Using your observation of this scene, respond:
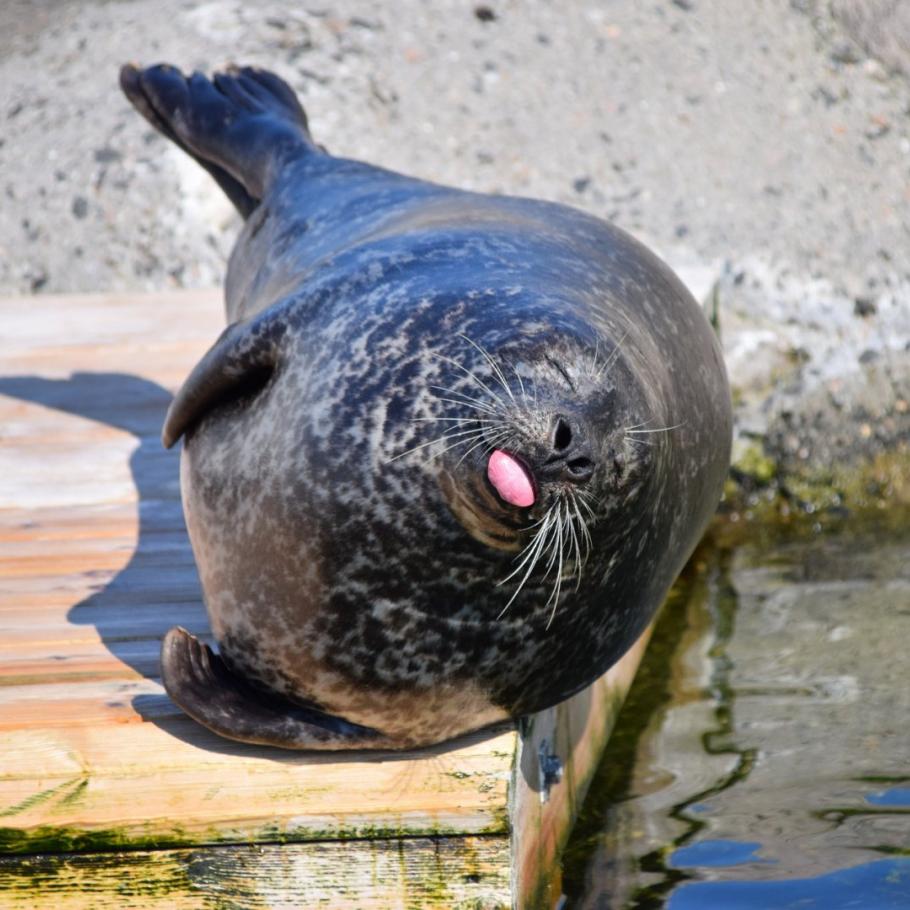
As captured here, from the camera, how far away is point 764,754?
354cm

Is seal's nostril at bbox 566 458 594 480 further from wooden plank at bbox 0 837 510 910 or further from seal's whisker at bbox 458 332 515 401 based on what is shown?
wooden plank at bbox 0 837 510 910

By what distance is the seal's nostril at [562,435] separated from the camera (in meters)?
2.05

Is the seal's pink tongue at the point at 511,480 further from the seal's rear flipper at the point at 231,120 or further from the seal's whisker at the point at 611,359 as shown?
the seal's rear flipper at the point at 231,120

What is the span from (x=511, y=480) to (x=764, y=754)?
1761mm

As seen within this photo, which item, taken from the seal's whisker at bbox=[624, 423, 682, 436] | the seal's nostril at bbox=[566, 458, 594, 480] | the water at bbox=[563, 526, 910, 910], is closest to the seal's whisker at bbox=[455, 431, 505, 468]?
the seal's nostril at bbox=[566, 458, 594, 480]

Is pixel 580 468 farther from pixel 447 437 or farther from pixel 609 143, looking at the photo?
pixel 609 143

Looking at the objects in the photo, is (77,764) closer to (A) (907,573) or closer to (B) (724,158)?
(A) (907,573)

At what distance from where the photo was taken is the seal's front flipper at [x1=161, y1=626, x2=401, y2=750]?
2.42m

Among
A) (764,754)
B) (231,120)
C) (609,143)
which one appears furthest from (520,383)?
(609,143)

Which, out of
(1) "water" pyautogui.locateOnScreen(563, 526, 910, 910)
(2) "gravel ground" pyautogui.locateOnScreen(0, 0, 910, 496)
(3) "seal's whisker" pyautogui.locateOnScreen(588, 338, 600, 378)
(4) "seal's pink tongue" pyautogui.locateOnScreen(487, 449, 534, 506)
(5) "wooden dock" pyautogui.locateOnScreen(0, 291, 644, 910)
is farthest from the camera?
(2) "gravel ground" pyautogui.locateOnScreen(0, 0, 910, 496)

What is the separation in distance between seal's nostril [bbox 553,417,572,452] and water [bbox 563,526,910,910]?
1.19m

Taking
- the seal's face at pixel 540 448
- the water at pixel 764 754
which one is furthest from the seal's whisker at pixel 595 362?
the water at pixel 764 754

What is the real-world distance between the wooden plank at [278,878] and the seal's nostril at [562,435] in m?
0.67

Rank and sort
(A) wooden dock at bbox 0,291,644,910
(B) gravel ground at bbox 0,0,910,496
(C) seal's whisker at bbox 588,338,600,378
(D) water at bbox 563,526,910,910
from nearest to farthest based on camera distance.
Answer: (C) seal's whisker at bbox 588,338,600,378
(A) wooden dock at bbox 0,291,644,910
(D) water at bbox 563,526,910,910
(B) gravel ground at bbox 0,0,910,496
